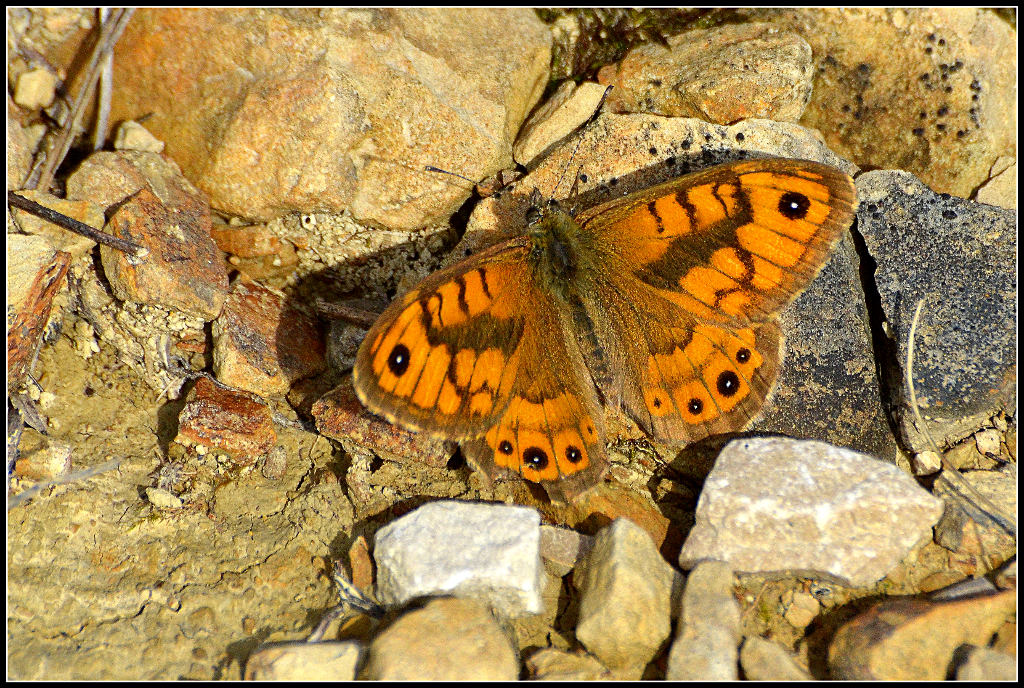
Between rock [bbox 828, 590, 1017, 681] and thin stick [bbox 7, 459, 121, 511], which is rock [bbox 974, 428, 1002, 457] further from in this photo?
thin stick [bbox 7, 459, 121, 511]

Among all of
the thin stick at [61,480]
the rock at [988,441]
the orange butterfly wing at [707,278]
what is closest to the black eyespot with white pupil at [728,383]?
the orange butterfly wing at [707,278]

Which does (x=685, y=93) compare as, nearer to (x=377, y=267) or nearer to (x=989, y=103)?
(x=989, y=103)

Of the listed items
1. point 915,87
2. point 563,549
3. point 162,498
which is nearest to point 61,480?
point 162,498

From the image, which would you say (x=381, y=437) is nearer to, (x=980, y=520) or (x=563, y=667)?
(x=563, y=667)

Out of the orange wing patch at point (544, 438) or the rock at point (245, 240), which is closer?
the orange wing patch at point (544, 438)

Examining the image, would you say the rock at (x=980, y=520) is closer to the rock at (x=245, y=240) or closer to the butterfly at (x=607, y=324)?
the butterfly at (x=607, y=324)

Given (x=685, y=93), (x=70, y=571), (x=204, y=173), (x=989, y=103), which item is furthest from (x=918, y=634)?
(x=204, y=173)
